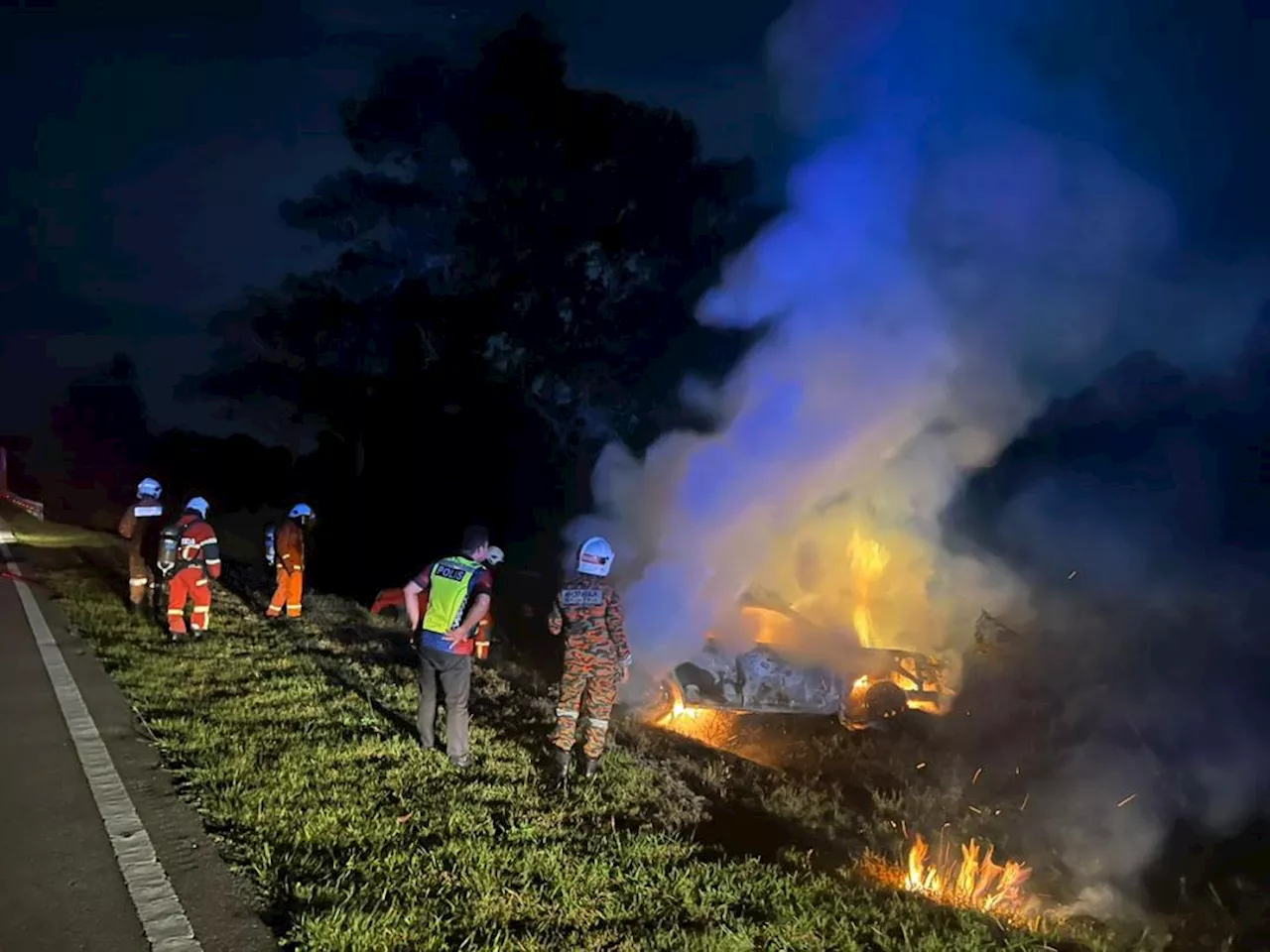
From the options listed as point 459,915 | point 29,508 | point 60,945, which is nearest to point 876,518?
point 459,915

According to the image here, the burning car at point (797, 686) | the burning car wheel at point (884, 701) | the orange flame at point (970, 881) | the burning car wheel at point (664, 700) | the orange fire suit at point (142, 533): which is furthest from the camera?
the burning car wheel at point (884, 701)

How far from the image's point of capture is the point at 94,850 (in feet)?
14.8

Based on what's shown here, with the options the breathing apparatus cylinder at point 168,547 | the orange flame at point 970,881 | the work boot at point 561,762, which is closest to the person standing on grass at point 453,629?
the work boot at point 561,762

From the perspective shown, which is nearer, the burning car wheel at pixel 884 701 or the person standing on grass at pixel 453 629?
the person standing on grass at pixel 453 629

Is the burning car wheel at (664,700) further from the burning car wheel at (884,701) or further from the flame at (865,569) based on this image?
the flame at (865,569)

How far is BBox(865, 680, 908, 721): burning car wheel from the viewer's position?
11570 millimetres

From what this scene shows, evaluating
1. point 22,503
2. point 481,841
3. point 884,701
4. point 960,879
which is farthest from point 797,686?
point 22,503

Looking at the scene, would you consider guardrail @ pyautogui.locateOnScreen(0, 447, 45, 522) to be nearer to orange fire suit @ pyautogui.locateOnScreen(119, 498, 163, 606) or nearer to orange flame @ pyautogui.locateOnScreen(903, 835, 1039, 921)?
orange fire suit @ pyautogui.locateOnScreen(119, 498, 163, 606)

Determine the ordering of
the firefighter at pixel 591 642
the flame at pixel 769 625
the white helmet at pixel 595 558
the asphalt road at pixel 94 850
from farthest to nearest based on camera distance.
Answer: the flame at pixel 769 625
the white helmet at pixel 595 558
the firefighter at pixel 591 642
the asphalt road at pixel 94 850

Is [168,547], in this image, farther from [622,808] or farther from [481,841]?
[481,841]

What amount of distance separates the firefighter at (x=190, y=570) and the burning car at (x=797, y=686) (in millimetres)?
5465

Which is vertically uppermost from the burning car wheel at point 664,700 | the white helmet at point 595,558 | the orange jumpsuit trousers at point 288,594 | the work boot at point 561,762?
the white helmet at point 595,558

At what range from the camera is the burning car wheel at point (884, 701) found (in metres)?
11.6

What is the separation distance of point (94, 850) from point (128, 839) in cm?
16
